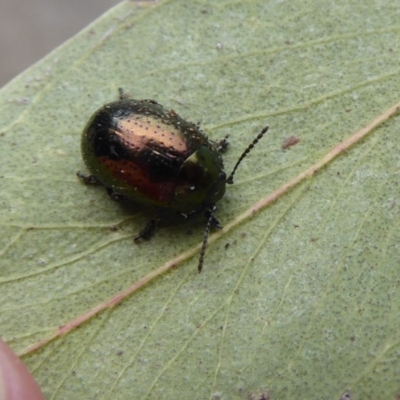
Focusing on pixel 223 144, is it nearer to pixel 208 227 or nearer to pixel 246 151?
pixel 246 151

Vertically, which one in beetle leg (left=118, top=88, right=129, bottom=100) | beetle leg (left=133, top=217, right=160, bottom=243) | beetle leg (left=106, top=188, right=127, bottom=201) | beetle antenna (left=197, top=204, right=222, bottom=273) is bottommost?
beetle antenna (left=197, top=204, right=222, bottom=273)

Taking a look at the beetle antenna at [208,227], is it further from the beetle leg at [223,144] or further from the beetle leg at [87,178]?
the beetle leg at [87,178]

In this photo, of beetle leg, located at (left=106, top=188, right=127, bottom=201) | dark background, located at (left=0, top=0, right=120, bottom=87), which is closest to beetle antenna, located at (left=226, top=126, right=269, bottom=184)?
beetle leg, located at (left=106, top=188, right=127, bottom=201)

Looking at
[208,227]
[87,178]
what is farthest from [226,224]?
[87,178]

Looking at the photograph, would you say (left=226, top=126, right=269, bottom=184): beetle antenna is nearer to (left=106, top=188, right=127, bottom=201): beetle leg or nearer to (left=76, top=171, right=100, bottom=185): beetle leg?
(left=106, top=188, right=127, bottom=201): beetle leg

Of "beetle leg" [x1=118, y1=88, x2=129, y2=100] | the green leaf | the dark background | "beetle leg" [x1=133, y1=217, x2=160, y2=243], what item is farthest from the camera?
the dark background

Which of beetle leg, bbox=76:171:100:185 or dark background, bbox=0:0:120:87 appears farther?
dark background, bbox=0:0:120:87

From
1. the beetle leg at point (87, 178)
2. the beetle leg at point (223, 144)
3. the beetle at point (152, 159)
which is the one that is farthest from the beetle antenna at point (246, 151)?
the beetle leg at point (87, 178)

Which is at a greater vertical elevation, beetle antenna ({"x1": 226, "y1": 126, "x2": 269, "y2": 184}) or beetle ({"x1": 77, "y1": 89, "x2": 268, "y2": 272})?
beetle ({"x1": 77, "y1": 89, "x2": 268, "y2": 272})

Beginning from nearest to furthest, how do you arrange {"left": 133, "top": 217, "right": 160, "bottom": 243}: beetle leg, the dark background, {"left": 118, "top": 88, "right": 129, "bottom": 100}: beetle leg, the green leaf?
the green leaf → {"left": 133, "top": 217, "right": 160, "bottom": 243}: beetle leg → {"left": 118, "top": 88, "right": 129, "bottom": 100}: beetle leg → the dark background
